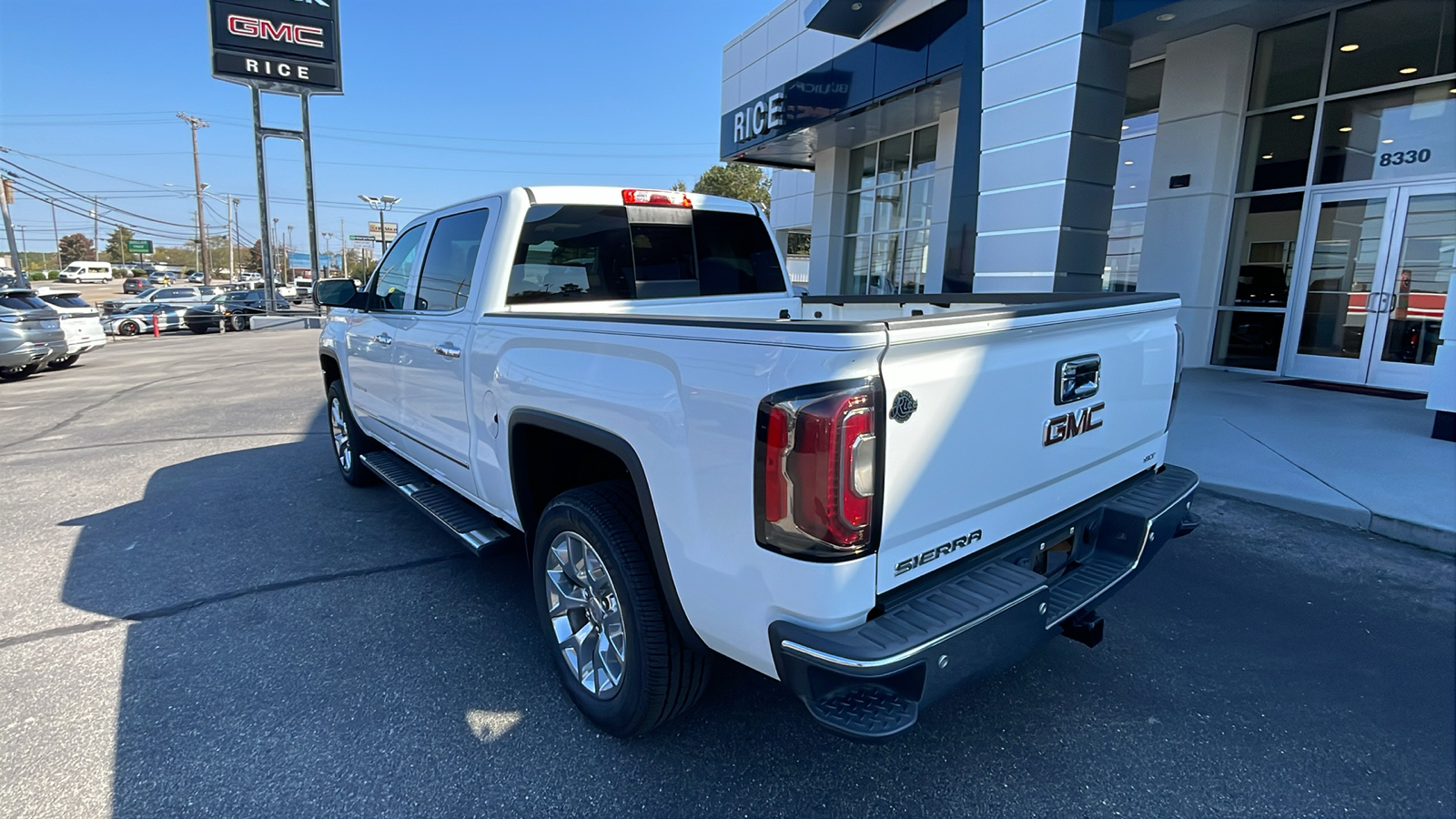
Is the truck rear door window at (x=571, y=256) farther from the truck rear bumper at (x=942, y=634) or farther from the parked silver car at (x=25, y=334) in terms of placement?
the parked silver car at (x=25, y=334)

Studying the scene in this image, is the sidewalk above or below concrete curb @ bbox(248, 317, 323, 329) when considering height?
above

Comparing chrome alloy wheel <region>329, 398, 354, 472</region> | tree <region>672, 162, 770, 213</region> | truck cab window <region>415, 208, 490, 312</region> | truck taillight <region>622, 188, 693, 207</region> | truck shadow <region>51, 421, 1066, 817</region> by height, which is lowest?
truck shadow <region>51, 421, 1066, 817</region>

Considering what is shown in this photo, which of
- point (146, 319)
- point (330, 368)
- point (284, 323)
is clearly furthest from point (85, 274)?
point (330, 368)

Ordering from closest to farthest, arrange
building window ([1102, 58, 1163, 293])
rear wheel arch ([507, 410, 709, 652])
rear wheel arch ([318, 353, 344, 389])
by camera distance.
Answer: rear wheel arch ([507, 410, 709, 652]) → rear wheel arch ([318, 353, 344, 389]) → building window ([1102, 58, 1163, 293])

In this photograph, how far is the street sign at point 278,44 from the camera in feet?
79.0

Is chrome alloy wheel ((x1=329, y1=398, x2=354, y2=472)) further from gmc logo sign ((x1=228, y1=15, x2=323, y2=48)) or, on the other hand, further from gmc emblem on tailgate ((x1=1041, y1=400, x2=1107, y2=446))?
gmc logo sign ((x1=228, y1=15, x2=323, y2=48))

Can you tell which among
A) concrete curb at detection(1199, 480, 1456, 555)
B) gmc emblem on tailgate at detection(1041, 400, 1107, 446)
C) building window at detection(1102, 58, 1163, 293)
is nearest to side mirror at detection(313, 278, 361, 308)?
gmc emblem on tailgate at detection(1041, 400, 1107, 446)

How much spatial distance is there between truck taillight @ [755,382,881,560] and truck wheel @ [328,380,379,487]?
425 centimetres

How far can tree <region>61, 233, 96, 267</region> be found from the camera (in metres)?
119

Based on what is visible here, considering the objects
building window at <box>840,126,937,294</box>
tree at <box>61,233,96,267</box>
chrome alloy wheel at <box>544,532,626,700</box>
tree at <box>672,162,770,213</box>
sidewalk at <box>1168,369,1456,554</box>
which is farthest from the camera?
tree at <box>61,233,96,267</box>

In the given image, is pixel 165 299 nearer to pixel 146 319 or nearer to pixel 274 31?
pixel 146 319

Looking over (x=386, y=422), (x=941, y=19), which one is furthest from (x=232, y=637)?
(x=941, y=19)

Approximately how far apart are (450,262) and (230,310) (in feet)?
101

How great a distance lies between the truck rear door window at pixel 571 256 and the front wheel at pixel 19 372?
14557mm
